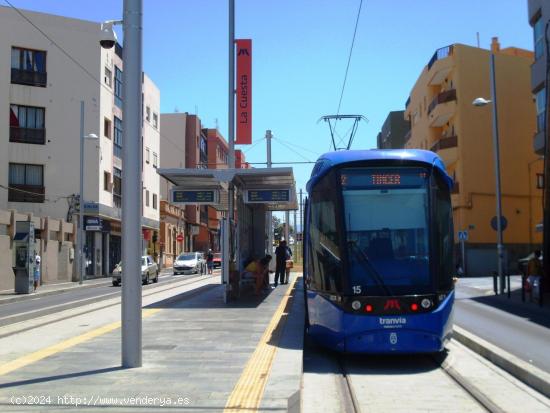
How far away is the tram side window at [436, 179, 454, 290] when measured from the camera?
9.56 metres

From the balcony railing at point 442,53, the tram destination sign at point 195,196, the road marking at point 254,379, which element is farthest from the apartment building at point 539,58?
the road marking at point 254,379

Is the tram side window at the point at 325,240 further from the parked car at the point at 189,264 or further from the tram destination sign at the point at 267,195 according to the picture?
the parked car at the point at 189,264

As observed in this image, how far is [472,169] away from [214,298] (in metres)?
30.6

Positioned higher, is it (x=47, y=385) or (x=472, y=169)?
(x=472, y=169)

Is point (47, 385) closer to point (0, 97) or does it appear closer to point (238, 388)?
point (238, 388)

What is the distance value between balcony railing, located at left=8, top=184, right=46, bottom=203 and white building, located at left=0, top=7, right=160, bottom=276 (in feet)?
0.20

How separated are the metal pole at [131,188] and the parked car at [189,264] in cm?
3917

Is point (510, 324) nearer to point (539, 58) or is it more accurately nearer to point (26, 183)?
point (539, 58)

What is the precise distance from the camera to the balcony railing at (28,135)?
41.2m

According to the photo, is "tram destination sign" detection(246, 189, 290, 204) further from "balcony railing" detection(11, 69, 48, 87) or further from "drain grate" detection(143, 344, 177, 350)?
"balcony railing" detection(11, 69, 48, 87)

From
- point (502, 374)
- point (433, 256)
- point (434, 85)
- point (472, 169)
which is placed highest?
point (434, 85)

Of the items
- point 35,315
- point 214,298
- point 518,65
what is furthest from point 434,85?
point 35,315

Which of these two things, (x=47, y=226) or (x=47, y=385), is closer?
(x=47, y=385)

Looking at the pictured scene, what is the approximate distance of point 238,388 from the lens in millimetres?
6992
